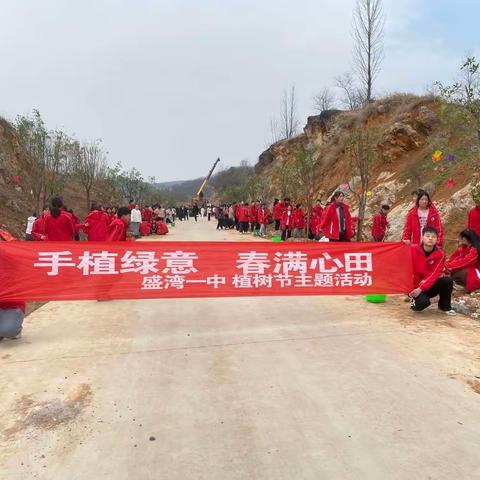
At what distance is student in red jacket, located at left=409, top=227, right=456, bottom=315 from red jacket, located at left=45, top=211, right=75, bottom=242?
5824mm

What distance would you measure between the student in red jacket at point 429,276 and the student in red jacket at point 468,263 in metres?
1.27

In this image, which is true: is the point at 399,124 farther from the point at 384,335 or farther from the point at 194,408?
the point at 194,408

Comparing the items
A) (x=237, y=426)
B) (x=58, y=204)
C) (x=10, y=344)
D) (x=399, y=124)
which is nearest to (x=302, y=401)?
(x=237, y=426)

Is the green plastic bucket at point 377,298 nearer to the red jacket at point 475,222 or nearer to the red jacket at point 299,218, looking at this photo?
the red jacket at point 475,222

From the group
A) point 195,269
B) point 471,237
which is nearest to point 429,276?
point 471,237

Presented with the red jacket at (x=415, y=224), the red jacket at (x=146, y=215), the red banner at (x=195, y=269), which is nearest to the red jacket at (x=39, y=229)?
the red banner at (x=195, y=269)

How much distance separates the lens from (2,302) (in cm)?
595

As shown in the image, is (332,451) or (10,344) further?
(10,344)

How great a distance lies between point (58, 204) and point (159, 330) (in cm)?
365

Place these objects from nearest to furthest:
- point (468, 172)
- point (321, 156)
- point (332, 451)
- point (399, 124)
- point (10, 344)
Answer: point (332, 451) < point (10, 344) < point (468, 172) < point (399, 124) < point (321, 156)

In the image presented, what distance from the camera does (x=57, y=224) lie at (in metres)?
8.87

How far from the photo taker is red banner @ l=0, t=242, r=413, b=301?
20.5 ft

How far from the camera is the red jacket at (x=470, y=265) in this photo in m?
8.23

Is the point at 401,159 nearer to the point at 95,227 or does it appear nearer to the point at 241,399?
the point at 95,227
